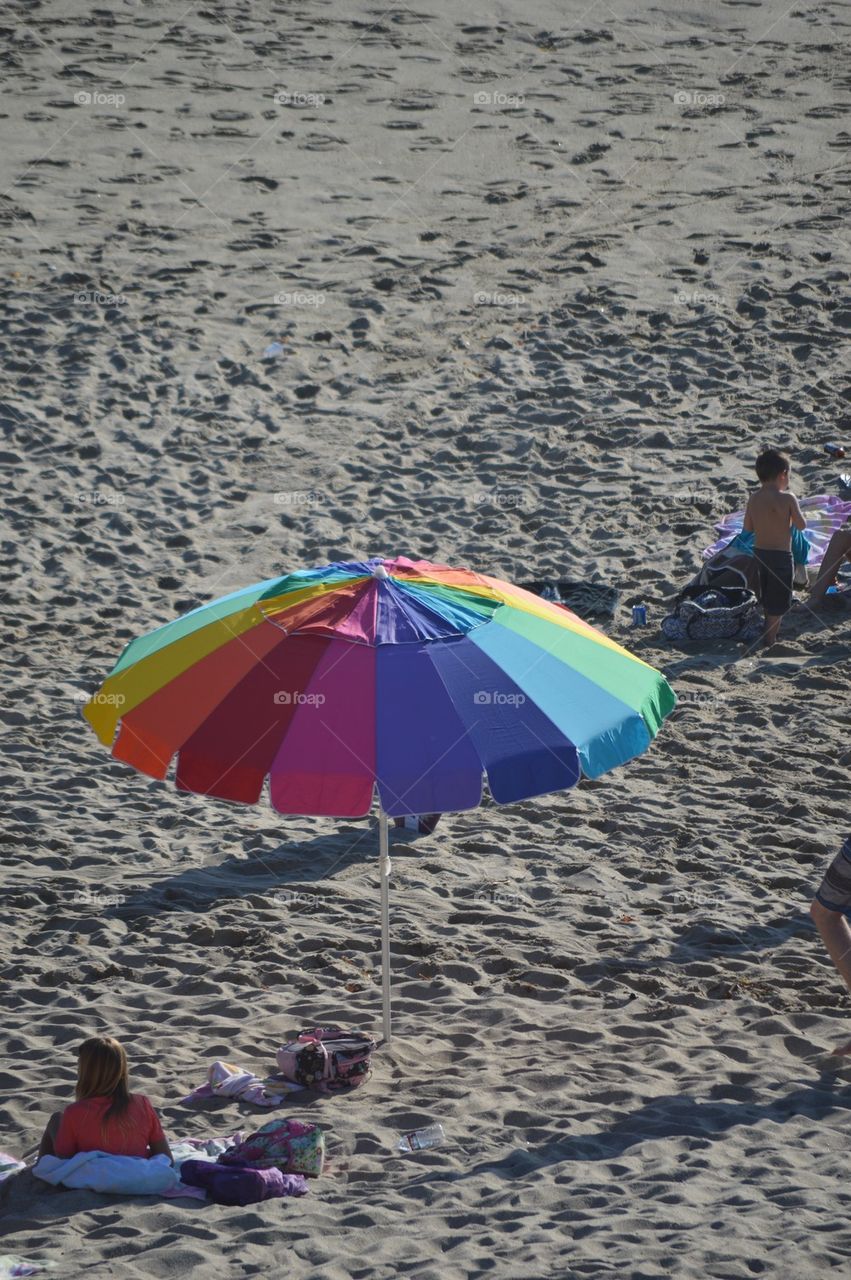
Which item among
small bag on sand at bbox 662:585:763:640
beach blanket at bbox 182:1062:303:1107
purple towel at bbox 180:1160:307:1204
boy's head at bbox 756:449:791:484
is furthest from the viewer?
small bag on sand at bbox 662:585:763:640

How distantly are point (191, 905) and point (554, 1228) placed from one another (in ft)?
10.0

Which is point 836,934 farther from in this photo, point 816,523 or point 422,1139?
point 816,523

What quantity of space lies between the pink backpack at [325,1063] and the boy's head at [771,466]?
523 centimetres

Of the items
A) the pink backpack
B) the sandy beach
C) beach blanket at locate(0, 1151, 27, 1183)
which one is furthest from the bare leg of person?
beach blanket at locate(0, 1151, 27, 1183)

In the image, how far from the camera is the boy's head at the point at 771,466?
971cm

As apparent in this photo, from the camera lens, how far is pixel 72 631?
10.3 metres

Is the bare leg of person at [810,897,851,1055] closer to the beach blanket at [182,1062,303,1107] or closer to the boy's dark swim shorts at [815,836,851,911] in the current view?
the boy's dark swim shorts at [815,836,851,911]

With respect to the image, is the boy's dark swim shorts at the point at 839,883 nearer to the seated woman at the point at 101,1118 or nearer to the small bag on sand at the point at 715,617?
the seated woman at the point at 101,1118

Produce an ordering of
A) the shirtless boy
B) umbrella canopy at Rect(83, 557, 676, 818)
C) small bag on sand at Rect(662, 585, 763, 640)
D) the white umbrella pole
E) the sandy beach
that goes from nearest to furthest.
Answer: umbrella canopy at Rect(83, 557, 676, 818) → the sandy beach → the white umbrella pole → the shirtless boy → small bag on sand at Rect(662, 585, 763, 640)

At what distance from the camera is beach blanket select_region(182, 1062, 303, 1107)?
5625 millimetres

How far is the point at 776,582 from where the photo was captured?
32.5 ft

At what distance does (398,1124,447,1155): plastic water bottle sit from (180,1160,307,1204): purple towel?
44cm

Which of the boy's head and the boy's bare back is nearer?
the boy's head

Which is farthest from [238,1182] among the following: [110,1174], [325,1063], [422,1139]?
[325,1063]
